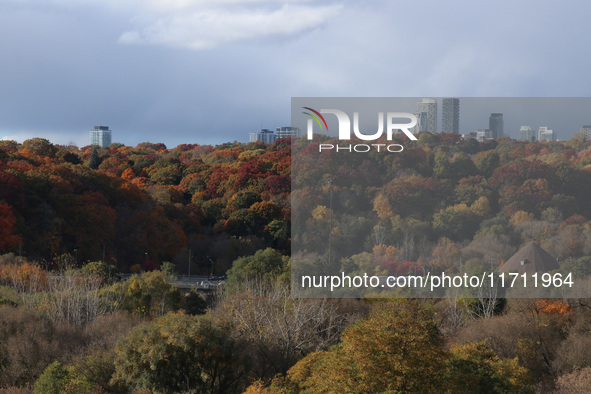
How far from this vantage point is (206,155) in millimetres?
70250

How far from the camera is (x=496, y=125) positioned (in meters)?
23.4

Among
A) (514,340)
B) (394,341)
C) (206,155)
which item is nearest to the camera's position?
(394,341)

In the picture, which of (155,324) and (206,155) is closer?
(155,324)

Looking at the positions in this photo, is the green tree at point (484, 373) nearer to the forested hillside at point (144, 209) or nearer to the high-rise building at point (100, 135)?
the forested hillside at point (144, 209)

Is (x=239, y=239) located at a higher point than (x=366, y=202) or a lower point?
lower

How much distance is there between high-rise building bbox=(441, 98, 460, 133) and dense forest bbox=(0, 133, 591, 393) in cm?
86

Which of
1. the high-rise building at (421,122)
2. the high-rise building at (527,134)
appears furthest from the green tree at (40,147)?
the high-rise building at (527,134)

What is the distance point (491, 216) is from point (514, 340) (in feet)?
14.3

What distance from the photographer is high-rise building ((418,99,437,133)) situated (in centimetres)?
2348

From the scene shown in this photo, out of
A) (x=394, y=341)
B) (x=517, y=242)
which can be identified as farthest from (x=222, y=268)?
(x=394, y=341)

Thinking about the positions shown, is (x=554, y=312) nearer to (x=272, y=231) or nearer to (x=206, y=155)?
(x=272, y=231)

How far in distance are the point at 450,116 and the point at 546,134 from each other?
3.68m

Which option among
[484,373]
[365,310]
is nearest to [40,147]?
[365,310]

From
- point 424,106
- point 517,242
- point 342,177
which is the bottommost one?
point 517,242
